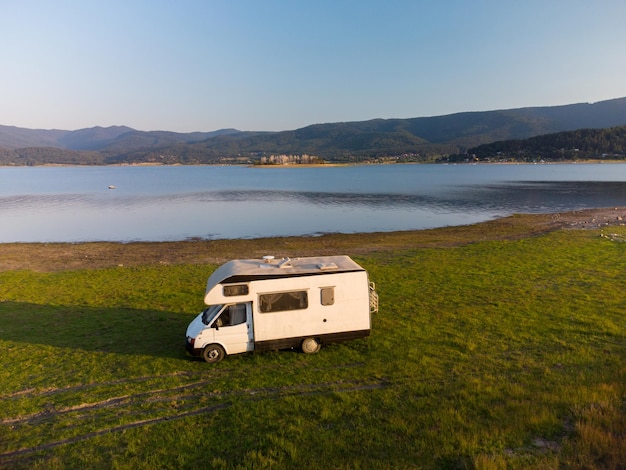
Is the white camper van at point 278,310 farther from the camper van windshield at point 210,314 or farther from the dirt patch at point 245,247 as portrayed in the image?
the dirt patch at point 245,247

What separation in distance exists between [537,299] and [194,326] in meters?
15.5

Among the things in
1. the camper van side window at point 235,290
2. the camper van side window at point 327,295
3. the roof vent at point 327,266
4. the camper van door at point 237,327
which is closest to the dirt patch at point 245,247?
the roof vent at point 327,266

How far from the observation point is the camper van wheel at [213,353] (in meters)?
13.5

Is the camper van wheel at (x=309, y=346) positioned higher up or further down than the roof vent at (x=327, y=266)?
further down

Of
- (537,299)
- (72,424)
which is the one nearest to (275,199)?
(537,299)

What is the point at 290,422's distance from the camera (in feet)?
32.1

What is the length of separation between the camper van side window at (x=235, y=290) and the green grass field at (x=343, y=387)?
2307 millimetres

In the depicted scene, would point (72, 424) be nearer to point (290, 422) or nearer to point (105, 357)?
point (105, 357)

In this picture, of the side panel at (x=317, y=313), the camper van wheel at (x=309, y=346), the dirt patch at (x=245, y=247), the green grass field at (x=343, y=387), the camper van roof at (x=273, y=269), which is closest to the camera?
the green grass field at (x=343, y=387)

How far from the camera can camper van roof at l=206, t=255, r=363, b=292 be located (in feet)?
44.7

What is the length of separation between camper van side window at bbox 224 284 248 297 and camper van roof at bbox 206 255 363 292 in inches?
7.8

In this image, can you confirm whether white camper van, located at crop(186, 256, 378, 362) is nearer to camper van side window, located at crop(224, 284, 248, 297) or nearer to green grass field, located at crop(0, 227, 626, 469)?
camper van side window, located at crop(224, 284, 248, 297)

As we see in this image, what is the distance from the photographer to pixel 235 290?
44.3 feet

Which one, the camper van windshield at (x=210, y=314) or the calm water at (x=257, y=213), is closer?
the camper van windshield at (x=210, y=314)
